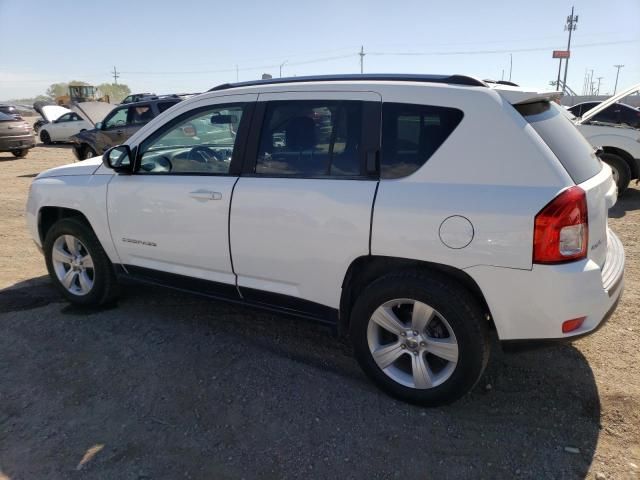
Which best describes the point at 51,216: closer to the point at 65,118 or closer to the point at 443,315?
the point at 443,315

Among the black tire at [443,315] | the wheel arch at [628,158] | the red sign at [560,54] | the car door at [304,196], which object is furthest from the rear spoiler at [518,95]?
the red sign at [560,54]

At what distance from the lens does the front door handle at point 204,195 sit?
11.0ft

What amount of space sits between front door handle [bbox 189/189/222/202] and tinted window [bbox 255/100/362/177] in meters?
0.33

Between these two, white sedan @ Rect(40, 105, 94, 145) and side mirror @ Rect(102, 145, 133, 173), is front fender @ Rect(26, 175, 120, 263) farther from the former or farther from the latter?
white sedan @ Rect(40, 105, 94, 145)

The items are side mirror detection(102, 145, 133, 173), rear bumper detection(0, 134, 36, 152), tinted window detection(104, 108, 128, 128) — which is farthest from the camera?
rear bumper detection(0, 134, 36, 152)

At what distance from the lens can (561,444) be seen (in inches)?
104

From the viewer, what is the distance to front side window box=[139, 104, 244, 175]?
350 centimetres

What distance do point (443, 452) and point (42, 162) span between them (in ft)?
56.3

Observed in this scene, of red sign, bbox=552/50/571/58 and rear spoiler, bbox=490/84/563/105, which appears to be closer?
rear spoiler, bbox=490/84/563/105

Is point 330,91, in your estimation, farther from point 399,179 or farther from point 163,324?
point 163,324

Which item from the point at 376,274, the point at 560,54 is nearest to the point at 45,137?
the point at 376,274

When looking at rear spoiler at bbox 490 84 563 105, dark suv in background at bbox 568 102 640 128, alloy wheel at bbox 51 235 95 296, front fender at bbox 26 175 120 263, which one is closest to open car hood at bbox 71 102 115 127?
front fender at bbox 26 175 120 263

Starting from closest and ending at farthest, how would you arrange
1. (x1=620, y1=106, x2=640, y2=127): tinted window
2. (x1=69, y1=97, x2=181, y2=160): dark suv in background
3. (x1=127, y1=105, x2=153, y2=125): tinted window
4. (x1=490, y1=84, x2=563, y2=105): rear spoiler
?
(x1=490, y1=84, x2=563, y2=105): rear spoiler < (x1=620, y1=106, x2=640, y2=127): tinted window < (x1=69, y1=97, x2=181, y2=160): dark suv in background < (x1=127, y1=105, x2=153, y2=125): tinted window

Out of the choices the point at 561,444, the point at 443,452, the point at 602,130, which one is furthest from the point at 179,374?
the point at 602,130
